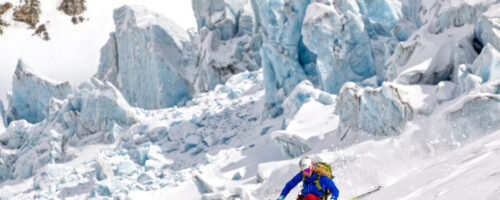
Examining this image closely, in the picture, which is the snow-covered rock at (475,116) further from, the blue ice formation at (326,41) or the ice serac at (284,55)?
the ice serac at (284,55)

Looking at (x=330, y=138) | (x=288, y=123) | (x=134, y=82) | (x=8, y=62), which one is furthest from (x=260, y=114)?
(x=8, y=62)

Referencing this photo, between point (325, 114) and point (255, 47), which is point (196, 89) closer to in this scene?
point (255, 47)

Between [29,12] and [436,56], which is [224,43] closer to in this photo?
[436,56]

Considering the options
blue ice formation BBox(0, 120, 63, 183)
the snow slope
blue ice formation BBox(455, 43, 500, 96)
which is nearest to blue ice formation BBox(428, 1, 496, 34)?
blue ice formation BBox(455, 43, 500, 96)

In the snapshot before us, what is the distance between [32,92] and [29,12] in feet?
93.1

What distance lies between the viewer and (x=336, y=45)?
61.1ft

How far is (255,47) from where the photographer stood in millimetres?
28844

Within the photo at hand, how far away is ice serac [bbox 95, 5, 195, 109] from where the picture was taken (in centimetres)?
3036

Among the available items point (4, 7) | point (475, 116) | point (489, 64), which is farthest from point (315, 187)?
point (4, 7)

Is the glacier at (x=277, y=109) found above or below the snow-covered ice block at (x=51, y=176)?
above

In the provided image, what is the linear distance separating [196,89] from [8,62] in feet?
88.1

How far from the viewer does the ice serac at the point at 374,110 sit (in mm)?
12233

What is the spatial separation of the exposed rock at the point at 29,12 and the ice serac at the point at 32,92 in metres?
25.5

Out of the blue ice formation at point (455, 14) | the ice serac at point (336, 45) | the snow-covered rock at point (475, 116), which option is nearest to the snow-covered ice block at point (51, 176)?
the ice serac at point (336, 45)
